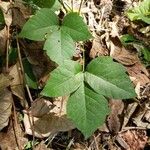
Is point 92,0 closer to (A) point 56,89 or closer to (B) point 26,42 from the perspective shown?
(B) point 26,42

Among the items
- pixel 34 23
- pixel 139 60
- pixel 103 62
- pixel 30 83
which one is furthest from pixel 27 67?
pixel 139 60

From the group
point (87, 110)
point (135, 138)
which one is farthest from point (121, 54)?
point (87, 110)

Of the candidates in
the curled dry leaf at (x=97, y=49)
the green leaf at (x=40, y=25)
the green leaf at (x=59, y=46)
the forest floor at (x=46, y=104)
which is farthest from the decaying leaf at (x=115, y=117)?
the green leaf at (x=40, y=25)

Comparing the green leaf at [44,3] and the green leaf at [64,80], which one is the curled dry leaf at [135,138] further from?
the green leaf at [44,3]

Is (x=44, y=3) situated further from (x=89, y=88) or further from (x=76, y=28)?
(x=89, y=88)

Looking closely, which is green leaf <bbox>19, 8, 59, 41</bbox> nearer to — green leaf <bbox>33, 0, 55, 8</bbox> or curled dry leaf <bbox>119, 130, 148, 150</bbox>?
green leaf <bbox>33, 0, 55, 8</bbox>
